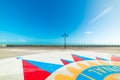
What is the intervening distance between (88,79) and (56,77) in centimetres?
182

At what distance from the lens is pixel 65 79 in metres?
7.09

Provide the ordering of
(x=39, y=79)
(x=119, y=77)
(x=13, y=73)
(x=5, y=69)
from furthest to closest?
(x=5, y=69)
(x=13, y=73)
(x=119, y=77)
(x=39, y=79)

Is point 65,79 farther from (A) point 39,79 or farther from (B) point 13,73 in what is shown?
(B) point 13,73

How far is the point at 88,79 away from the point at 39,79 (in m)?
2.75

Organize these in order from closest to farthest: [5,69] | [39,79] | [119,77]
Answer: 1. [39,79]
2. [119,77]
3. [5,69]

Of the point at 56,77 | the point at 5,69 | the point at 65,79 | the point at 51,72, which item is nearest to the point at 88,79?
the point at 65,79

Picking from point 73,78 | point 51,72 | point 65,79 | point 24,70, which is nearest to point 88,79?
point 73,78

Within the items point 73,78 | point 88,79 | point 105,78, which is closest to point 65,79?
point 73,78

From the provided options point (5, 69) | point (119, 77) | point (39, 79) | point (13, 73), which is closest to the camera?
point (39, 79)

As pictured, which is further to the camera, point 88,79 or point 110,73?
point 110,73

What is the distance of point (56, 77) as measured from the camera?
7.38 meters

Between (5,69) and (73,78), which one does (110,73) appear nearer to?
(73,78)

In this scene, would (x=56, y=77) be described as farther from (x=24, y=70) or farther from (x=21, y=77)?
(x=24, y=70)

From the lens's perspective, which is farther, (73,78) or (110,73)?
(110,73)
